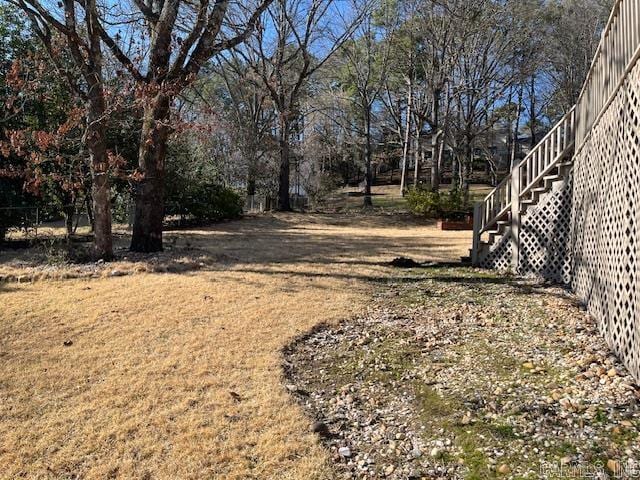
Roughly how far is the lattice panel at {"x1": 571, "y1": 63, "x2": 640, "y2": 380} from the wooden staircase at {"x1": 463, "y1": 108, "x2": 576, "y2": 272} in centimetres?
82

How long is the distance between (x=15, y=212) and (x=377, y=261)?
25.0 ft

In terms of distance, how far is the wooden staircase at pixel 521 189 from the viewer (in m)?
6.81

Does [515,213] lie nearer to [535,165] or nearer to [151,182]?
[535,165]

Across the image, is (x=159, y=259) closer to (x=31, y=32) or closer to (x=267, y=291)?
(x=267, y=291)

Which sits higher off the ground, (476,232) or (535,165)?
(535,165)

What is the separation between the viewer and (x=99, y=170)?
8.12 meters

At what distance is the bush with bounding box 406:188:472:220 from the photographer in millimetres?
17844

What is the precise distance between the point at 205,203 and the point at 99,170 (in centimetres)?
783

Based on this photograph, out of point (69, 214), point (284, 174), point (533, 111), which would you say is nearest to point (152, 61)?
point (69, 214)

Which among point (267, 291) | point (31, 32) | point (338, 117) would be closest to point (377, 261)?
point (267, 291)

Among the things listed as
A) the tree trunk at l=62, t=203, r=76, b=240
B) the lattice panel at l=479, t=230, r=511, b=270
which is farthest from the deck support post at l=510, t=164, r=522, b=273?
the tree trunk at l=62, t=203, r=76, b=240

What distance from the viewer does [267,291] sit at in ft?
22.0

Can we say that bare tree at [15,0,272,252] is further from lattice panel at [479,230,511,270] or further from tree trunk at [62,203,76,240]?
lattice panel at [479,230,511,270]

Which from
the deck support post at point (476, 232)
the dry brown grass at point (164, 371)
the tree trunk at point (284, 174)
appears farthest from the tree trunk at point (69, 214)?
the tree trunk at point (284, 174)
